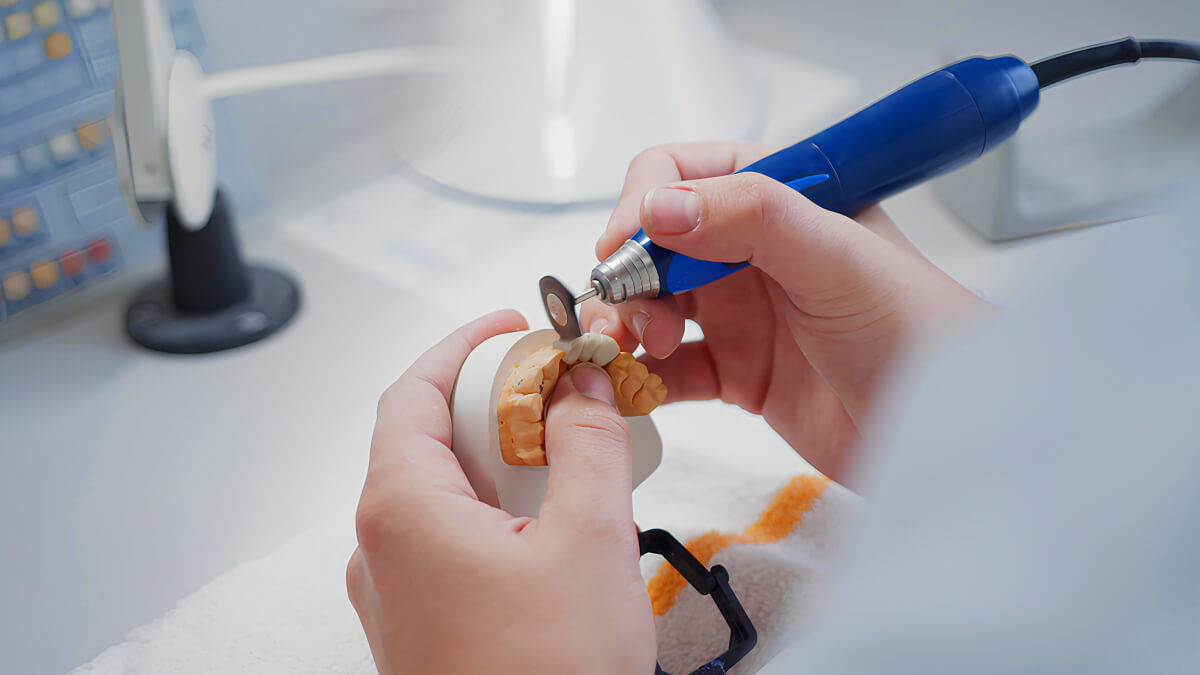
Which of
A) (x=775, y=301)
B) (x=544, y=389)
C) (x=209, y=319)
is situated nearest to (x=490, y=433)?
(x=544, y=389)

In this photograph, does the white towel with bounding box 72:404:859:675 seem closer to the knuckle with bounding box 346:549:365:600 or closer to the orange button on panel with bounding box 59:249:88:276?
the knuckle with bounding box 346:549:365:600

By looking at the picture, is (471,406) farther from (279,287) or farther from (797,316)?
(279,287)

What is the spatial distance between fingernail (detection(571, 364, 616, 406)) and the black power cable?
0.21 meters

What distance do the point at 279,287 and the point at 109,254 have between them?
0.31ft

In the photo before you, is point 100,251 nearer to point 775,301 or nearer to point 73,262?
point 73,262

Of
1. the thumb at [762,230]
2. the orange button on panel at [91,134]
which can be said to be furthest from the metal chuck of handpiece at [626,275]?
the orange button on panel at [91,134]

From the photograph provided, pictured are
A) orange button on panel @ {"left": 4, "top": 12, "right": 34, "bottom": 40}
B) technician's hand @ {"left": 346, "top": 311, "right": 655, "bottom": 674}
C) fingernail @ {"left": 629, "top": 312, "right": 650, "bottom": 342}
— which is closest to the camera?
technician's hand @ {"left": 346, "top": 311, "right": 655, "bottom": 674}

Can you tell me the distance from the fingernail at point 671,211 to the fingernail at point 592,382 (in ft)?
0.16

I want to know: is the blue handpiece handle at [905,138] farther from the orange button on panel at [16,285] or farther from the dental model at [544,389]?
the orange button on panel at [16,285]

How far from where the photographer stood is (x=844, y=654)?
0.14m

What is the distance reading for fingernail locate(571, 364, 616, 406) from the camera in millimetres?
267

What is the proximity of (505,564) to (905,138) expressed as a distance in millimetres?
188

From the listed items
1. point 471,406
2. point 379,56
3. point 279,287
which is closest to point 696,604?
point 471,406

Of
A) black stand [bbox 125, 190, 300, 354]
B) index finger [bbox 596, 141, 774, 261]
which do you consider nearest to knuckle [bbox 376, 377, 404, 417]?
index finger [bbox 596, 141, 774, 261]
